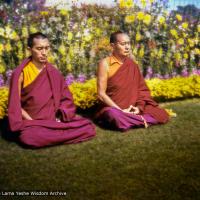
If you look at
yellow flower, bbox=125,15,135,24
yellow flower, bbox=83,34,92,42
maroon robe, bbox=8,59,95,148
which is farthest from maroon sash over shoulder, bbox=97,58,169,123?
yellow flower, bbox=125,15,135,24

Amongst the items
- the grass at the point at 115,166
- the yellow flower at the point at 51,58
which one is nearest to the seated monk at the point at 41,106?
the grass at the point at 115,166

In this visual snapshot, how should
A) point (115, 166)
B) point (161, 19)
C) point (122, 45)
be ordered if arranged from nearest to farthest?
point (115, 166) → point (122, 45) → point (161, 19)

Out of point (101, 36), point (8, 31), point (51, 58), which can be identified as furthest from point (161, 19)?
point (8, 31)

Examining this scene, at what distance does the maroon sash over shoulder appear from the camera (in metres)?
7.07

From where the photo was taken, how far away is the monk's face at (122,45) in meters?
6.81

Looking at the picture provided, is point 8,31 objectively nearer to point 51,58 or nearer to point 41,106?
point 51,58

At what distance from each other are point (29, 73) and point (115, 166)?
203cm

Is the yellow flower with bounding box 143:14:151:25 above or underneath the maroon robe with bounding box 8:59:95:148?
above

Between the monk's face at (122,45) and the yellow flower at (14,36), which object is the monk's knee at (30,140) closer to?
the monk's face at (122,45)

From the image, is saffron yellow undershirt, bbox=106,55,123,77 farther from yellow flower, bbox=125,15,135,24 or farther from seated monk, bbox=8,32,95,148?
yellow flower, bbox=125,15,135,24

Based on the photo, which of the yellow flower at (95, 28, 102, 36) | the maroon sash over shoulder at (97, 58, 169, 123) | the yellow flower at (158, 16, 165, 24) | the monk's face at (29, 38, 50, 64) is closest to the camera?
the monk's face at (29, 38, 50, 64)

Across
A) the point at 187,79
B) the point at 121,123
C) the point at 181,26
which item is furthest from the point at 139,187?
the point at 181,26

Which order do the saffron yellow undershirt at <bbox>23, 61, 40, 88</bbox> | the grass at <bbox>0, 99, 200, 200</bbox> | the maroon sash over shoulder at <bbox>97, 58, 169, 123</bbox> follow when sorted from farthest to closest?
the maroon sash over shoulder at <bbox>97, 58, 169, 123</bbox>, the saffron yellow undershirt at <bbox>23, 61, 40, 88</bbox>, the grass at <bbox>0, 99, 200, 200</bbox>

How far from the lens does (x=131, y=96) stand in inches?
281
